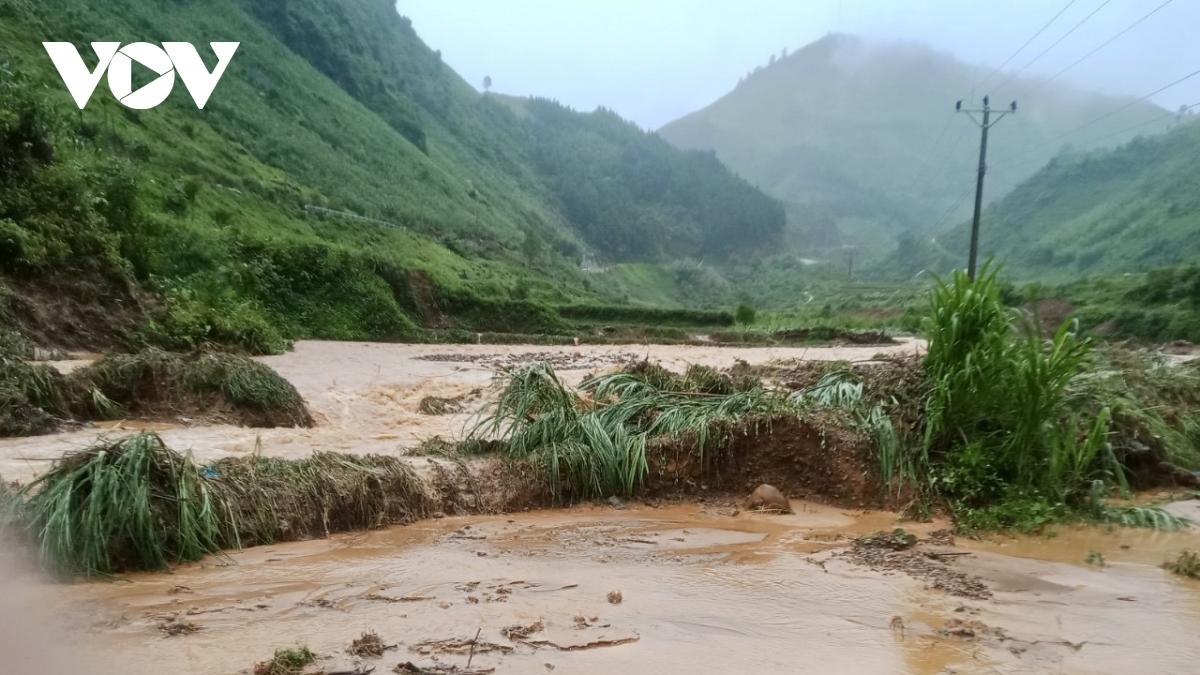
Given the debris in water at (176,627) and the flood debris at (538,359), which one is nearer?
the debris in water at (176,627)

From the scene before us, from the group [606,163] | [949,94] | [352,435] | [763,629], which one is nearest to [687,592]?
[763,629]

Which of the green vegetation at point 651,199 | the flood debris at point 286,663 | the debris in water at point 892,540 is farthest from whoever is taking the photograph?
the green vegetation at point 651,199

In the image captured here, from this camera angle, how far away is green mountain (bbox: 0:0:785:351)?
12047 mm

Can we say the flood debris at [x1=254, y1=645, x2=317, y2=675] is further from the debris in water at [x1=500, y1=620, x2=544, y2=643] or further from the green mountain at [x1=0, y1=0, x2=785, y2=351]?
the green mountain at [x1=0, y1=0, x2=785, y2=351]

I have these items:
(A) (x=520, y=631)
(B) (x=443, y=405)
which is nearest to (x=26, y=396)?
(B) (x=443, y=405)

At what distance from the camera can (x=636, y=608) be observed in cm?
408

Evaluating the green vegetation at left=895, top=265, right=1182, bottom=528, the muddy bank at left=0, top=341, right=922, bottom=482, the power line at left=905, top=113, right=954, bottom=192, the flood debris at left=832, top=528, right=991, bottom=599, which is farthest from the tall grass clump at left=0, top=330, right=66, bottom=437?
the power line at left=905, top=113, right=954, bottom=192

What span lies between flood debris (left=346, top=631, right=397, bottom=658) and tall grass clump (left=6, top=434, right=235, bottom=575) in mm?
1840

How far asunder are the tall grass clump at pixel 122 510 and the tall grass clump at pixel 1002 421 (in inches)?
209

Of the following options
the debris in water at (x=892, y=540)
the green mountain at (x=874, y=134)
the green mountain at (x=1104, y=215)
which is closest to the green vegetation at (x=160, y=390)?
the debris in water at (x=892, y=540)

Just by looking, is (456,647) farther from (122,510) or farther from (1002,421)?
(1002,421)

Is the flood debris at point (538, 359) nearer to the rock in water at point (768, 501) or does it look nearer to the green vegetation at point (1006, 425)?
the rock in water at point (768, 501)

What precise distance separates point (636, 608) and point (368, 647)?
1.42 metres

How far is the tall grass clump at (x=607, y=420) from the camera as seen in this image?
20.9 feet
